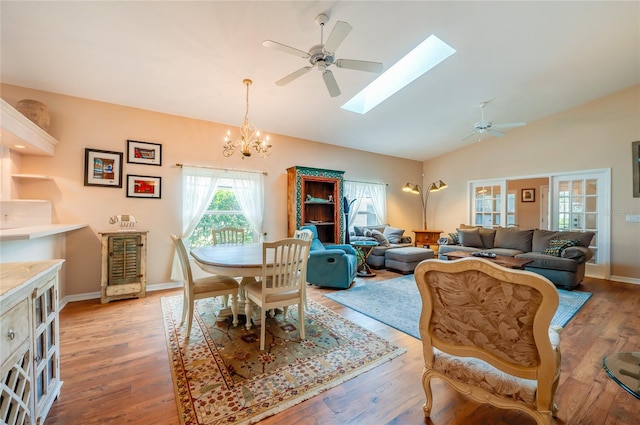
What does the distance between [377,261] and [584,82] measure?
4.55 meters

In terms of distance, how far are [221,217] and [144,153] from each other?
4.87 ft

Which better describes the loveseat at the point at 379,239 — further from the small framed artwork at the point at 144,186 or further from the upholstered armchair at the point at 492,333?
the upholstered armchair at the point at 492,333

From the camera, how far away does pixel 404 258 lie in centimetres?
499

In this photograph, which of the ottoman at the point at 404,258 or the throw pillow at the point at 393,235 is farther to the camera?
the throw pillow at the point at 393,235

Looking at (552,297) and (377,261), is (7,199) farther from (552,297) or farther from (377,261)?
(377,261)

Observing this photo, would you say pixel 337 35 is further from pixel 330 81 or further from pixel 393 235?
pixel 393 235

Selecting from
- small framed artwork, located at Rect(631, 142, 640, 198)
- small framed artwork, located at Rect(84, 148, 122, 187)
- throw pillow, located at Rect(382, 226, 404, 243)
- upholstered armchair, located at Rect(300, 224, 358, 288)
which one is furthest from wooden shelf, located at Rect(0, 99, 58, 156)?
small framed artwork, located at Rect(631, 142, 640, 198)

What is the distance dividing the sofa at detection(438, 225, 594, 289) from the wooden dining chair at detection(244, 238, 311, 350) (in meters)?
3.53

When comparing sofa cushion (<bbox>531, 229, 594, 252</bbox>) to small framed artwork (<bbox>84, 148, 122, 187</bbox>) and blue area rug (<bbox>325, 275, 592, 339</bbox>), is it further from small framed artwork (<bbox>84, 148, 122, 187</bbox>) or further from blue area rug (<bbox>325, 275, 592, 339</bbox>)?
small framed artwork (<bbox>84, 148, 122, 187</bbox>)

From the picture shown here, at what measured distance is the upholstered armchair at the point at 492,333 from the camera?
1.16 meters

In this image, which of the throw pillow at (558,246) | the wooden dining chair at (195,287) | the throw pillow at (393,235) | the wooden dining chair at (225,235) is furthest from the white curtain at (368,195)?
the wooden dining chair at (195,287)

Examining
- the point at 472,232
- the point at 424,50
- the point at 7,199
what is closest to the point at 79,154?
the point at 7,199

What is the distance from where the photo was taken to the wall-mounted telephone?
3510 mm

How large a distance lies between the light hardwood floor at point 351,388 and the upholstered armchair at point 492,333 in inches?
9.9
